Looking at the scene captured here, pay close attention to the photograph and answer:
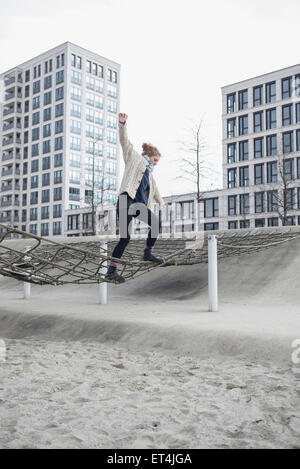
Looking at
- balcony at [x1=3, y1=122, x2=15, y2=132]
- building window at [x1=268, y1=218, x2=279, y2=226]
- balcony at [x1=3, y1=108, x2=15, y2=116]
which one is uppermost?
balcony at [x1=3, y1=108, x2=15, y2=116]

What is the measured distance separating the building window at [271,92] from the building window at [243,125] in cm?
274

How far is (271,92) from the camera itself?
41.4m

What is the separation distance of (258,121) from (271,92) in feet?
9.37

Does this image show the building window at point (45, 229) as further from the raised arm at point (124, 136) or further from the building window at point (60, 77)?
the raised arm at point (124, 136)

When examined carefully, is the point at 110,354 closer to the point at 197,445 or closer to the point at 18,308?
the point at 197,445

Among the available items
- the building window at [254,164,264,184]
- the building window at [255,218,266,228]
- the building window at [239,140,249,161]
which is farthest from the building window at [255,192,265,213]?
the building window at [239,140,249,161]

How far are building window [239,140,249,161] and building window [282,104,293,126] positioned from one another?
4116mm

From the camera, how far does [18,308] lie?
7586 millimetres

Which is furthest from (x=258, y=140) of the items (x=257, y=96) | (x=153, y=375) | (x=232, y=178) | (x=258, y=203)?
(x=153, y=375)

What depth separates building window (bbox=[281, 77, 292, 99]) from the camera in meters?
39.9

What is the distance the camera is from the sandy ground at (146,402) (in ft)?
8.23

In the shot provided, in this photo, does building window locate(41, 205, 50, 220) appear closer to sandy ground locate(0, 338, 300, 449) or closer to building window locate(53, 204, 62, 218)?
building window locate(53, 204, 62, 218)

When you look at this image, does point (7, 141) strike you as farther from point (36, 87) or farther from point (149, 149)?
point (149, 149)
